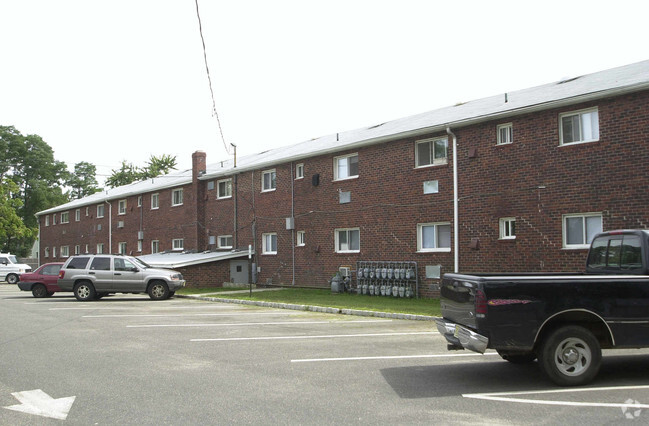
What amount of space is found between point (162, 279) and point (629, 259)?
18.1 m

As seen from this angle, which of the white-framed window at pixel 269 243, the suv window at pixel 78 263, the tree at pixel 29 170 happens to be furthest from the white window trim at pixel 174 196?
the tree at pixel 29 170

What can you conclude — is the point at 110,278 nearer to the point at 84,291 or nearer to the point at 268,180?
the point at 84,291

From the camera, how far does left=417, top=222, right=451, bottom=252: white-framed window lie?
19984 millimetres

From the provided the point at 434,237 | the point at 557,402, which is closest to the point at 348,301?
the point at 434,237

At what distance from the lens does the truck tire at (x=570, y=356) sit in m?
7.14

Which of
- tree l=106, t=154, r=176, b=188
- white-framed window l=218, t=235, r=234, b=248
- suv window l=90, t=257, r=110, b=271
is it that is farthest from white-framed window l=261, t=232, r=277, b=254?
tree l=106, t=154, r=176, b=188

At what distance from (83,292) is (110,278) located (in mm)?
1072

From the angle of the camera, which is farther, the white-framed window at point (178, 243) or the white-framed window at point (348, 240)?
the white-framed window at point (178, 243)

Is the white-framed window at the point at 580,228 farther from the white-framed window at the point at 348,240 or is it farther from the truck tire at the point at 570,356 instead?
the truck tire at the point at 570,356

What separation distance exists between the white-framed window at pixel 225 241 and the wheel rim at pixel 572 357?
25.2m

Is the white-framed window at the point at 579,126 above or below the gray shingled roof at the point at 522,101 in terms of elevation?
below

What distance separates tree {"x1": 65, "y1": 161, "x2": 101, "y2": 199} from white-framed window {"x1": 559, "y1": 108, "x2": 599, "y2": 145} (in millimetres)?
82614

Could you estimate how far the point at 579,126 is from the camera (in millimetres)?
16656

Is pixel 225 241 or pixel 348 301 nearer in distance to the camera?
pixel 348 301
